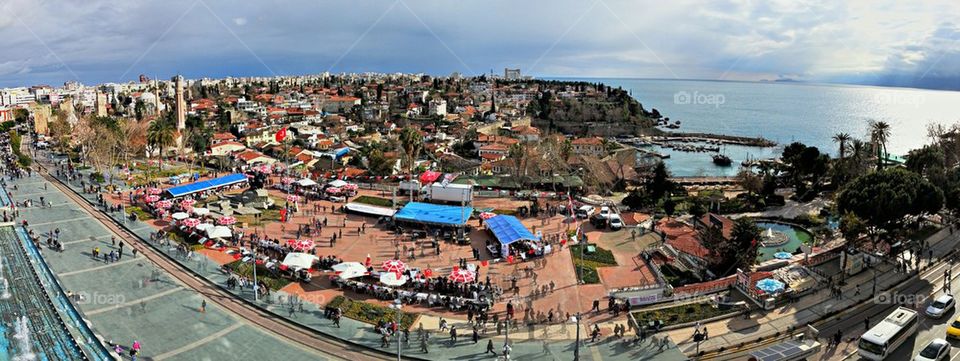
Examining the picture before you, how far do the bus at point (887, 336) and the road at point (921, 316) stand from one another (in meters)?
0.40

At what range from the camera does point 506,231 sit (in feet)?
104

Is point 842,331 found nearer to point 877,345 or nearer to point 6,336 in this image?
point 877,345

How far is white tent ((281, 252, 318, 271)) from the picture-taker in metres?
27.0

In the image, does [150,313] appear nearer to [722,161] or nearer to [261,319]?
[261,319]

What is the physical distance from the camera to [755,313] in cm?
2234

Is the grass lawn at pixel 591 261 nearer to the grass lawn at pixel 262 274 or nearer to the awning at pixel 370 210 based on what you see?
the awning at pixel 370 210

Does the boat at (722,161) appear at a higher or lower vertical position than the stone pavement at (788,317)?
higher

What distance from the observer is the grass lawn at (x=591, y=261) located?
27.2 metres

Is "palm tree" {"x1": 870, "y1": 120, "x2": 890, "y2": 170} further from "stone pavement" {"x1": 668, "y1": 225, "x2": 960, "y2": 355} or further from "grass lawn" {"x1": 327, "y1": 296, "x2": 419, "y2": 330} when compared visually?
"grass lawn" {"x1": 327, "y1": 296, "x2": 419, "y2": 330}

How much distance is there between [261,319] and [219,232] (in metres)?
11.7

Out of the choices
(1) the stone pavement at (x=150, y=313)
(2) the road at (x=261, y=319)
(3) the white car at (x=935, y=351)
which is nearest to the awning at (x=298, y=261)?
(2) the road at (x=261, y=319)

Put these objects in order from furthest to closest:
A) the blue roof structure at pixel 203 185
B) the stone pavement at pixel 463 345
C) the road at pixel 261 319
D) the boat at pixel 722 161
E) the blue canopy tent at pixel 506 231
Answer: the boat at pixel 722 161
the blue roof structure at pixel 203 185
the blue canopy tent at pixel 506 231
the road at pixel 261 319
the stone pavement at pixel 463 345

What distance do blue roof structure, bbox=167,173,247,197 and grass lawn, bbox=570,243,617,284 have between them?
30.4 m

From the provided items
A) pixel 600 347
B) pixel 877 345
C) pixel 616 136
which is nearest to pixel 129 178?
pixel 600 347
